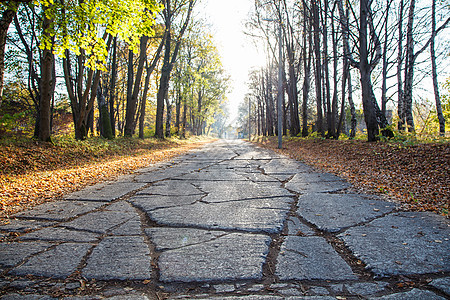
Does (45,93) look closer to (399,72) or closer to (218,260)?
(218,260)

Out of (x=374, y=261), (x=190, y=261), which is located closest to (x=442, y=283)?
(x=374, y=261)

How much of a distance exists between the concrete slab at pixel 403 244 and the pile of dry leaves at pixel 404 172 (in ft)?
2.52

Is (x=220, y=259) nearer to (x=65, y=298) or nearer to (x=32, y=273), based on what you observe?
(x=65, y=298)

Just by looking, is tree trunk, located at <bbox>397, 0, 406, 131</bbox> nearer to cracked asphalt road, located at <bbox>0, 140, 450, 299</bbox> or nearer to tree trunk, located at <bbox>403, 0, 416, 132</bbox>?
tree trunk, located at <bbox>403, 0, 416, 132</bbox>

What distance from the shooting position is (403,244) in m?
2.40

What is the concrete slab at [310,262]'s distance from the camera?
6.33 ft

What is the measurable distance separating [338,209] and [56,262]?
11.0 ft

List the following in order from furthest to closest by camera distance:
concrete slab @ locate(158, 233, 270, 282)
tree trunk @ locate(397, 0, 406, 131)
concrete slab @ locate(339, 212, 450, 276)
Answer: tree trunk @ locate(397, 0, 406, 131) < concrete slab @ locate(339, 212, 450, 276) < concrete slab @ locate(158, 233, 270, 282)

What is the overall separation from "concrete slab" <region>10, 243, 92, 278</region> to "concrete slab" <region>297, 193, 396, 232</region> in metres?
2.49

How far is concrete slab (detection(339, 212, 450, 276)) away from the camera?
6.64ft

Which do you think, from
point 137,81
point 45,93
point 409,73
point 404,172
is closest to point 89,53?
point 45,93

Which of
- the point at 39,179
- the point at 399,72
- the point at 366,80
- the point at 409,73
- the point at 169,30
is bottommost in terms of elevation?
the point at 39,179

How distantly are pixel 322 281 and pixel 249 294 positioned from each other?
0.57 metres

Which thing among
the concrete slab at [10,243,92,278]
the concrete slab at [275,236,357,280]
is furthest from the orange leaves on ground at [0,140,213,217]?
the concrete slab at [275,236,357,280]
